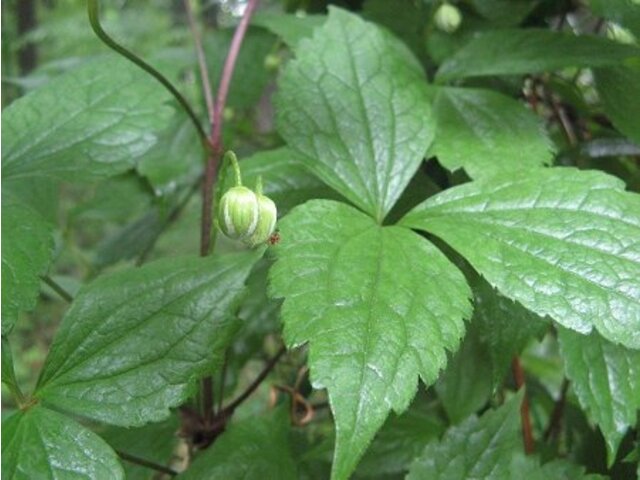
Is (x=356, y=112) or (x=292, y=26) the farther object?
(x=292, y=26)

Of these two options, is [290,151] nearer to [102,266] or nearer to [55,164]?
[55,164]

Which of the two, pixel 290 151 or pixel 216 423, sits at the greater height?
pixel 290 151

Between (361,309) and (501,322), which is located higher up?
(361,309)

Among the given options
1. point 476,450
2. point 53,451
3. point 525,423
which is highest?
point 53,451

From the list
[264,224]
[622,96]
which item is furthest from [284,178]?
[622,96]

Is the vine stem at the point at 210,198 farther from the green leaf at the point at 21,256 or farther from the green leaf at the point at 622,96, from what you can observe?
the green leaf at the point at 622,96

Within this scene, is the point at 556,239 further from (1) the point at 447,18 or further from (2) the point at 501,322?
(1) the point at 447,18

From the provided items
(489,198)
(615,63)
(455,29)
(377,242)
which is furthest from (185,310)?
(455,29)

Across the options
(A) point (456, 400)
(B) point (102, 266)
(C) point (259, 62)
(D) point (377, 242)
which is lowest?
(B) point (102, 266)
